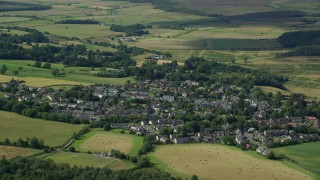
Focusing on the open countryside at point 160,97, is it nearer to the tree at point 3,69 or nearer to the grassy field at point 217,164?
the grassy field at point 217,164

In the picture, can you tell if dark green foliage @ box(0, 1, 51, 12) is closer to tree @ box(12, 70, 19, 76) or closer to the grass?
the grass

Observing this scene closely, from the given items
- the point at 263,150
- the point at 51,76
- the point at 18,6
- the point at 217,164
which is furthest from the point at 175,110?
the point at 18,6

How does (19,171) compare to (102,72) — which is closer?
(19,171)

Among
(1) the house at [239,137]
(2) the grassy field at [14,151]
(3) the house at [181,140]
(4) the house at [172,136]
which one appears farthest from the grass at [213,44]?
(2) the grassy field at [14,151]

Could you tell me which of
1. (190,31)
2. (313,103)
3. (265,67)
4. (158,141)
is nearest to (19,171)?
(158,141)

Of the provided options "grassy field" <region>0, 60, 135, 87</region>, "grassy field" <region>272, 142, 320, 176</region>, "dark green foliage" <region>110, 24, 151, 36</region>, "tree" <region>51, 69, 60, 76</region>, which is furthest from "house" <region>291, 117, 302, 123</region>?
"dark green foliage" <region>110, 24, 151, 36</region>

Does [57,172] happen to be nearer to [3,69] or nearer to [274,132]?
[274,132]

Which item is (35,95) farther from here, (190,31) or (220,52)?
(190,31)
